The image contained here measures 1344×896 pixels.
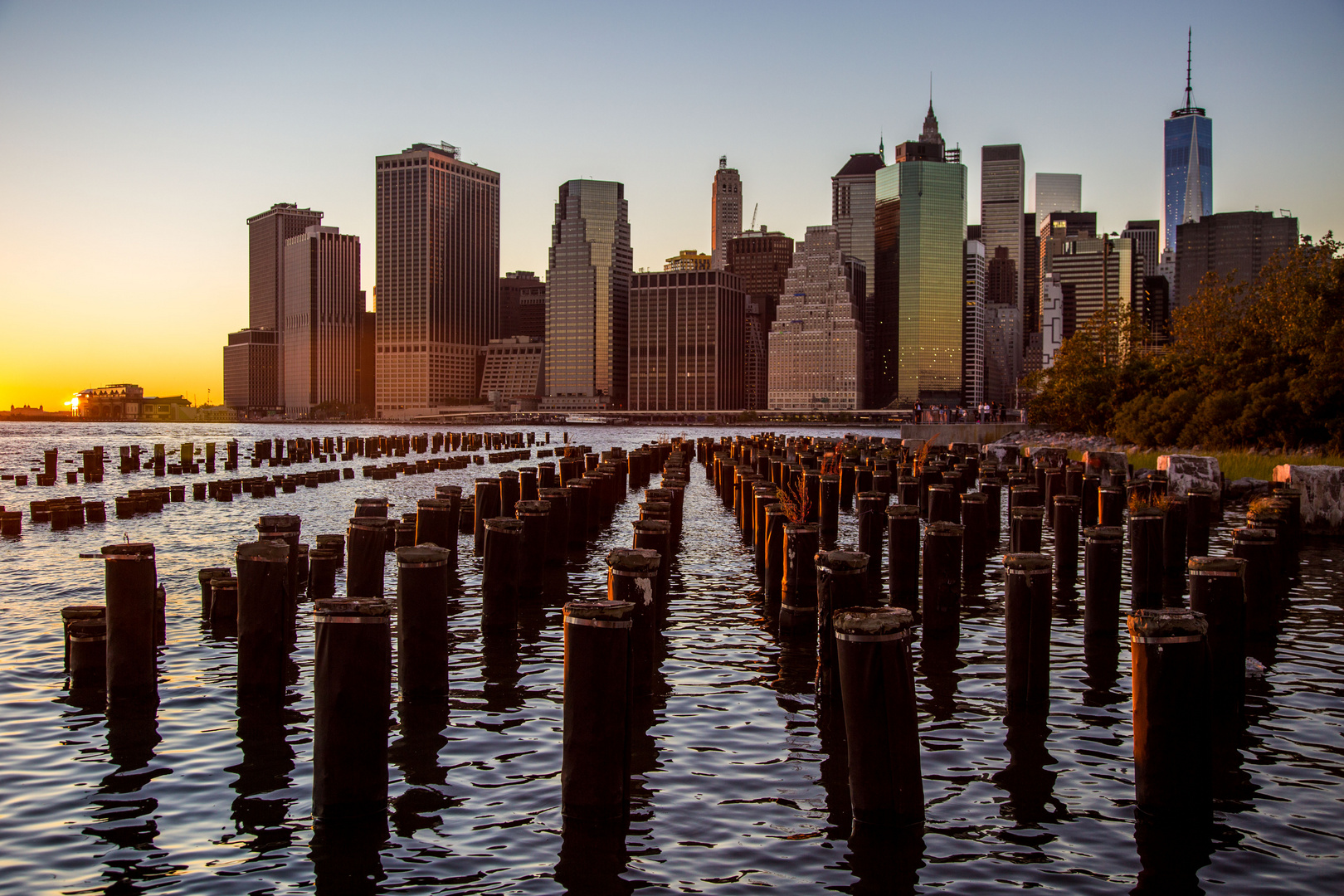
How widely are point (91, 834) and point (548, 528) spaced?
13.3 metres

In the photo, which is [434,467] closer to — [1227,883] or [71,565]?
[71,565]

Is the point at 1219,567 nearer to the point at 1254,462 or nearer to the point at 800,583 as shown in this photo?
the point at 800,583

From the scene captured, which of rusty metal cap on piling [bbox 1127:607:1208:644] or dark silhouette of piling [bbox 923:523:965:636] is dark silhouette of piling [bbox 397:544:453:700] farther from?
dark silhouette of piling [bbox 923:523:965:636]

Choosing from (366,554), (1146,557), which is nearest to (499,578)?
(366,554)

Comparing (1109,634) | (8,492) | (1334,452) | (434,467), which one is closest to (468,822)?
(1109,634)

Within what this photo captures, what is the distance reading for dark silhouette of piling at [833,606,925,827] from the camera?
7703 mm

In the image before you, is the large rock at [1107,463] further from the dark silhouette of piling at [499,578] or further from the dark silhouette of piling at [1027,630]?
the dark silhouette of piling at [499,578]

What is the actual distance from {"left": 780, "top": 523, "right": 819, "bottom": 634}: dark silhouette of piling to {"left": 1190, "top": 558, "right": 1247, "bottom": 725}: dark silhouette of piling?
504 cm

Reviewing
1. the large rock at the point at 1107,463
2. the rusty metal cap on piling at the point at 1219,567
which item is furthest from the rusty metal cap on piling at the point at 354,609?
the large rock at the point at 1107,463

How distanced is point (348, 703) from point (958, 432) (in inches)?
2592

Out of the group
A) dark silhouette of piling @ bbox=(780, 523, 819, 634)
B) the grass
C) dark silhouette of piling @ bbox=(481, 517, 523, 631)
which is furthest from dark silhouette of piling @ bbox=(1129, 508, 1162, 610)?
the grass

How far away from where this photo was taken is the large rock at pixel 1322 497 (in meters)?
25.1

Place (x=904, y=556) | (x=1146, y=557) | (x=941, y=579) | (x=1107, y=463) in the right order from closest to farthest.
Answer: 1. (x=941, y=579)
2. (x=904, y=556)
3. (x=1146, y=557)
4. (x=1107, y=463)

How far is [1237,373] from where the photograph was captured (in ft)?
136
